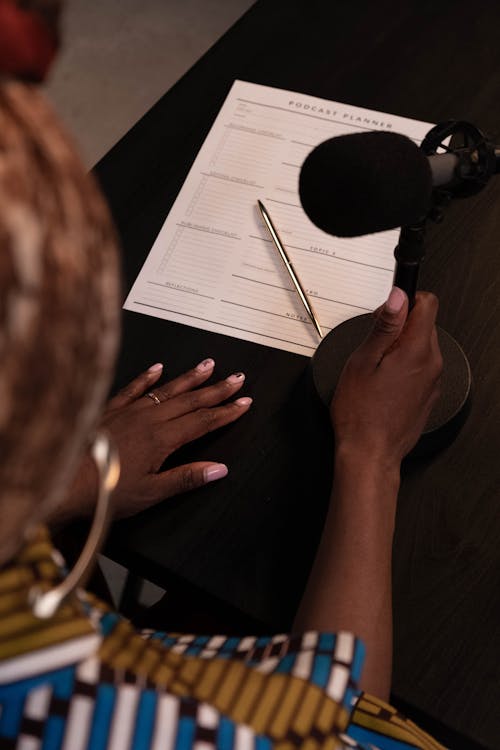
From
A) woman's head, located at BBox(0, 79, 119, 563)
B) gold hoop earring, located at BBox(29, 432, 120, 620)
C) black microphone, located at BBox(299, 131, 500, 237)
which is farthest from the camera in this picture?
black microphone, located at BBox(299, 131, 500, 237)

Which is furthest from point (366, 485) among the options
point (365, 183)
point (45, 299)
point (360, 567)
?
point (45, 299)

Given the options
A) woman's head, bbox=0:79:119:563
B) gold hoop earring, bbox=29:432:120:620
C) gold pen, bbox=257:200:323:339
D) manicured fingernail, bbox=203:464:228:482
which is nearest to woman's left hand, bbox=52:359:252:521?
manicured fingernail, bbox=203:464:228:482

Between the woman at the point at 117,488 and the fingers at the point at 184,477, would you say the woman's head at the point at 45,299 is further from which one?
the fingers at the point at 184,477

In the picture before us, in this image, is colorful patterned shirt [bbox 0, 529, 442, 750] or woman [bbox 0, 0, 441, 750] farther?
colorful patterned shirt [bbox 0, 529, 442, 750]

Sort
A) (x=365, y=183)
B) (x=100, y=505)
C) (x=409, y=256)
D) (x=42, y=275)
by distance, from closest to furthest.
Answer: (x=42, y=275)
(x=100, y=505)
(x=365, y=183)
(x=409, y=256)

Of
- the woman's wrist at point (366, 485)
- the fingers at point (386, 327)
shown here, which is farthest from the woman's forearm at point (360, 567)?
the fingers at point (386, 327)

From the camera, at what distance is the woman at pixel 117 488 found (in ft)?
0.97

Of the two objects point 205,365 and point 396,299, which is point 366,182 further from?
point 205,365

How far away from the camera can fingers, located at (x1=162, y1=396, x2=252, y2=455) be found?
82 cm

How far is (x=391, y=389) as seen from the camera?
77cm

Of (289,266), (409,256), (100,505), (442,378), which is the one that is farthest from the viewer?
(289,266)

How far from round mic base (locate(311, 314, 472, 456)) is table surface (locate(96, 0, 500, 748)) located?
0.02 metres

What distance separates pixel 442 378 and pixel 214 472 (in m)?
0.25

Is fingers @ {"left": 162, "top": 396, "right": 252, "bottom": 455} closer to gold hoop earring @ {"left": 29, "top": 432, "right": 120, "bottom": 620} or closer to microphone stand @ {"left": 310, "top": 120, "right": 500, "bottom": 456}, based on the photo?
microphone stand @ {"left": 310, "top": 120, "right": 500, "bottom": 456}
